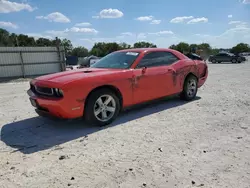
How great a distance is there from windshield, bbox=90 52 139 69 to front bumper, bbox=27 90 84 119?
1429 mm

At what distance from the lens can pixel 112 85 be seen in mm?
4137

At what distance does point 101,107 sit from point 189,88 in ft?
9.63

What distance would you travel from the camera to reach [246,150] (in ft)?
9.73

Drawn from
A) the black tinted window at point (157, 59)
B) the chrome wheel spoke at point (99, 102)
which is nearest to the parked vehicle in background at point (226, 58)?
the black tinted window at point (157, 59)

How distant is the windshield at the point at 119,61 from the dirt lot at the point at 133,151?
1106 millimetres

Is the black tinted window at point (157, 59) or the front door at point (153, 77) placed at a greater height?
the black tinted window at point (157, 59)

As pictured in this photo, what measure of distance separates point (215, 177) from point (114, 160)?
4.00 ft

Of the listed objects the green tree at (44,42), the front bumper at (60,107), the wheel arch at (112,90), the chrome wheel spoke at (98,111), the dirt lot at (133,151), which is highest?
the green tree at (44,42)

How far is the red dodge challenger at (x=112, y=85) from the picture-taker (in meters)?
3.70

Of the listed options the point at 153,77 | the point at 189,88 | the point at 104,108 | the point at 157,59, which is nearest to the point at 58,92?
the point at 104,108

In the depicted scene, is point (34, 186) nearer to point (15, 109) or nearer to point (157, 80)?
point (157, 80)

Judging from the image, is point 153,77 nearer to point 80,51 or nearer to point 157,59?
point 157,59

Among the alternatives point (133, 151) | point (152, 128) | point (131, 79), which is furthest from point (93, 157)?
point (131, 79)

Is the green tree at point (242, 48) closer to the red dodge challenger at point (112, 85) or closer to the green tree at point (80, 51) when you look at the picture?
the green tree at point (80, 51)
